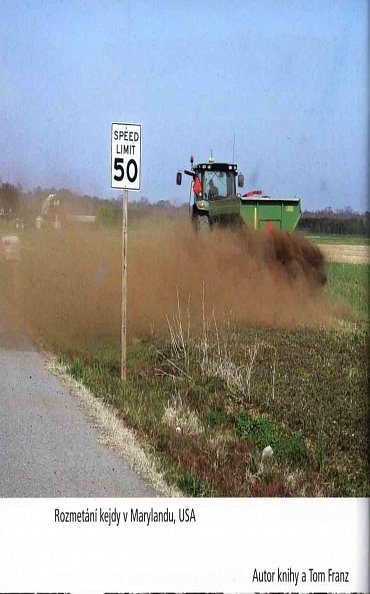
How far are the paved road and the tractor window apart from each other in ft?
6.43

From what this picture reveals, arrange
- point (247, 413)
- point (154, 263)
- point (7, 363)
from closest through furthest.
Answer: point (247, 413) → point (7, 363) → point (154, 263)

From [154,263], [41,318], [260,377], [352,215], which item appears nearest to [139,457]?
[260,377]

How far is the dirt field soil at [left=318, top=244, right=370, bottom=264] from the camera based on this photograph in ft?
16.1

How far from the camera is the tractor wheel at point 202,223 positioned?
7258mm

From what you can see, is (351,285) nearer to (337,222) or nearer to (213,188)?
(337,222)

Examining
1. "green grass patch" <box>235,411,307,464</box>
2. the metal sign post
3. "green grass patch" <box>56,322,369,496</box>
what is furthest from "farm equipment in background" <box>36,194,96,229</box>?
"green grass patch" <box>235,411,307,464</box>

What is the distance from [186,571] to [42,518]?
707mm

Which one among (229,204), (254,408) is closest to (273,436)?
(254,408)

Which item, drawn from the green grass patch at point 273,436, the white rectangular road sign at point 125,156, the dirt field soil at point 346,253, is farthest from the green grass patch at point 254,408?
the white rectangular road sign at point 125,156

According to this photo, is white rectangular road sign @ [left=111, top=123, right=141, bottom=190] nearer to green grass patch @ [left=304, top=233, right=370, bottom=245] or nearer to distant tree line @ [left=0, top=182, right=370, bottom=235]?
distant tree line @ [left=0, top=182, right=370, bottom=235]

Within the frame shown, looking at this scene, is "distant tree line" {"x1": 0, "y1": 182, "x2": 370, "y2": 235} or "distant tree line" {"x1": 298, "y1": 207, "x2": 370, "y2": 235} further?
"distant tree line" {"x1": 0, "y1": 182, "x2": 370, "y2": 235}

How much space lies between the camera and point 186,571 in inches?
151

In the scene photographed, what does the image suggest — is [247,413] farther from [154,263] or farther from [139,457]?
[154,263]

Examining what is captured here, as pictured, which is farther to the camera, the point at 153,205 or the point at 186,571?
the point at 153,205
